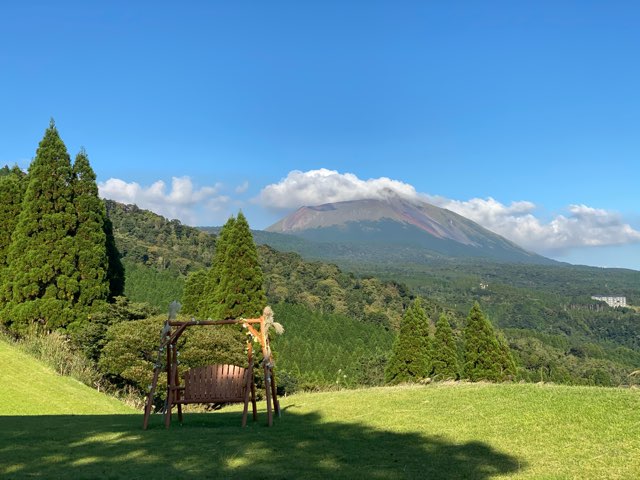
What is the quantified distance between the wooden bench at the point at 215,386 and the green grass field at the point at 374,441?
0.53 metres

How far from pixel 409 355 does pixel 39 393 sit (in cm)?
3035

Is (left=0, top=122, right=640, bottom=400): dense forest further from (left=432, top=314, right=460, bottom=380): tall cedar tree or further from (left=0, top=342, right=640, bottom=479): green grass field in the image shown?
(left=0, top=342, right=640, bottom=479): green grass field

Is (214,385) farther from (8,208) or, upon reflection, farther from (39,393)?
(8,208)

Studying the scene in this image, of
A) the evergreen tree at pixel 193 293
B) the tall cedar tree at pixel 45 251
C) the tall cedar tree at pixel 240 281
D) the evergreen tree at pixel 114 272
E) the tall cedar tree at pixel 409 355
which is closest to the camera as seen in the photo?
the tall cedar tree at pixel 45 251

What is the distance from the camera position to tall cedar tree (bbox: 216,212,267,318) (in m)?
28.8

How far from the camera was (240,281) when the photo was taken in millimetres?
29188

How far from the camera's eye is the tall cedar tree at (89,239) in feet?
77.6

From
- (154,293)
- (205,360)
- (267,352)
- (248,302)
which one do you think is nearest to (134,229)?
(154,293)

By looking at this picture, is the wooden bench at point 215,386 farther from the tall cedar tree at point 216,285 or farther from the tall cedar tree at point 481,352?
the tall cedar tree at point 481,352

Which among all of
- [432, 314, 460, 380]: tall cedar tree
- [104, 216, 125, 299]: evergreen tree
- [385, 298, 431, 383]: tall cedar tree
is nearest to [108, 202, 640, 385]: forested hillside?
[432, 314, 460, 380]: tall cedar tree

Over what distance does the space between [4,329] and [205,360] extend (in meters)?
9.19

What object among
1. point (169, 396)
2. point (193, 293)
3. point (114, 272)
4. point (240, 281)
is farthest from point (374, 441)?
point (193, 293)

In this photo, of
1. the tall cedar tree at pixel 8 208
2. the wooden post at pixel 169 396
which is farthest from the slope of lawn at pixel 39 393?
the tall cedar tree at pixel 8 208

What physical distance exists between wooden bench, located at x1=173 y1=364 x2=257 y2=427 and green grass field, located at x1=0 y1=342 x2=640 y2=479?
0.53m
